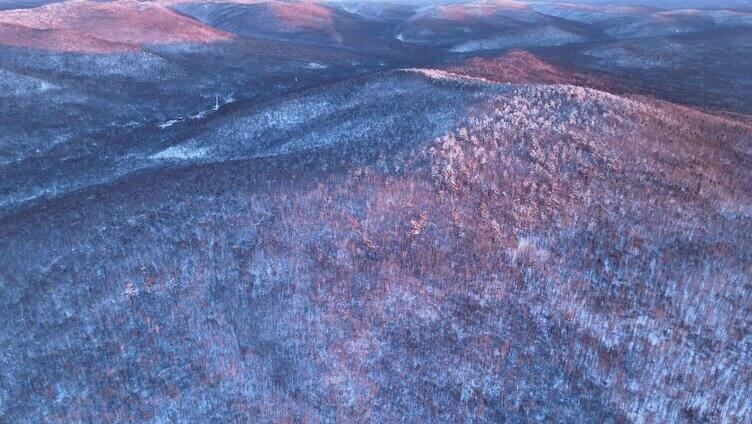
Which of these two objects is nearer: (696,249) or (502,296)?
(502,296)

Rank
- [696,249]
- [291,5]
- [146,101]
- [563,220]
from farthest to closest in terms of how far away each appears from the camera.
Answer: [291,5]
[146,101]
[563,220]
[696,249]

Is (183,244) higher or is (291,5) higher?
(291,5)

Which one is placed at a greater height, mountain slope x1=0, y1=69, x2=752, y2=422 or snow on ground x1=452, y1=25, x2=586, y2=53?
snow on ground x1=452, y1=25, x2=586, y2=53

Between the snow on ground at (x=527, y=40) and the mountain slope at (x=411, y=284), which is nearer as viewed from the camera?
the mountain slope at (x=411, y=284)

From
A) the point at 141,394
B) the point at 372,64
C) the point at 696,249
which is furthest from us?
the point at 372,64

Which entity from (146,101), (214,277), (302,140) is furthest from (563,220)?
(146,101)

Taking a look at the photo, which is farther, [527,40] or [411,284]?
[527,40]

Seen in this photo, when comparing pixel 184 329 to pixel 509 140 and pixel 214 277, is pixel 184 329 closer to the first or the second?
pixel 214 277

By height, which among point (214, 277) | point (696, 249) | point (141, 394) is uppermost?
point (696, 249)

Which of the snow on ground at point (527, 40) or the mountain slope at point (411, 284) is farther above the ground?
the snow on ground at point (527, 40)

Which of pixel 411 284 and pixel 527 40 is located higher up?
pixel 527 40

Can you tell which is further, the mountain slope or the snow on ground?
the snow on ground
